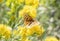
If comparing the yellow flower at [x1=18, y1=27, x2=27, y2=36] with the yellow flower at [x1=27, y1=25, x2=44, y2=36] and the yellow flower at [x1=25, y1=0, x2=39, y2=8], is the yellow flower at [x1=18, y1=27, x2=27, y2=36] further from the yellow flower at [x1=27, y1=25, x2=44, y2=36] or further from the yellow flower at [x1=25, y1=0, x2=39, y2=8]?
the yellow flower at [x1=25, y1=0, x2=39, y2=8]

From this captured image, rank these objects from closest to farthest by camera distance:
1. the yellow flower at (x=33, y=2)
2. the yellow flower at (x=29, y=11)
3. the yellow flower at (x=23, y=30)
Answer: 1. the yellow flower at (x=23, y=30)
2. the yellow flower at (x=29, y=11)
3. the yellow flower at (x=33, y=2)

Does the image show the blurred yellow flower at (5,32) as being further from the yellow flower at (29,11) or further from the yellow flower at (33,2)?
the yellow flower at (33,2)

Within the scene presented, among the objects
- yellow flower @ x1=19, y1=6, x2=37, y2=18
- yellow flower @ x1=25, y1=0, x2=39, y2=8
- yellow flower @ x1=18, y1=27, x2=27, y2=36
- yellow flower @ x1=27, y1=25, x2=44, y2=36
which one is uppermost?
yellow flower @ x1=25, y1=0, x2=39, y2=8

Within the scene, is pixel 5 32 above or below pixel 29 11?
below

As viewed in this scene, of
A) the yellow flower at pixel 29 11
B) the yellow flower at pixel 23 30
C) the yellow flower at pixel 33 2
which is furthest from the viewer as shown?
the yellow flower at pixel 33 2

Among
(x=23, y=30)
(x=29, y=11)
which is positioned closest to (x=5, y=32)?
(x=23, y=30)

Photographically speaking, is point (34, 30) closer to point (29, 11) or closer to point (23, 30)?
point (23, 30)

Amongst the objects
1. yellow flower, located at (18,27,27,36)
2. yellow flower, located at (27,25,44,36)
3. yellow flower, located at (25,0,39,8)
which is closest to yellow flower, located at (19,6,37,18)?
yellow flower, located at (25,0,39,8)

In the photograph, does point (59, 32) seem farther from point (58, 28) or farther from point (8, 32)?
point (8, 32)

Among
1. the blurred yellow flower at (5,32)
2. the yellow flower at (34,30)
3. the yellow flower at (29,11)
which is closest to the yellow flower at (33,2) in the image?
the yellow flower at (29,11)

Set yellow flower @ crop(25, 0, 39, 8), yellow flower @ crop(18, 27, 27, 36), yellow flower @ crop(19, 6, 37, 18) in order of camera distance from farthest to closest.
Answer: yellow flower @ crop(25, 0, 39, 8) → yellow flower @ crop(19, 6, 37, 18) → yellow flower @ crop(18, 27, 27, 36)

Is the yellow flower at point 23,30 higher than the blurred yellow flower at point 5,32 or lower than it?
lower
